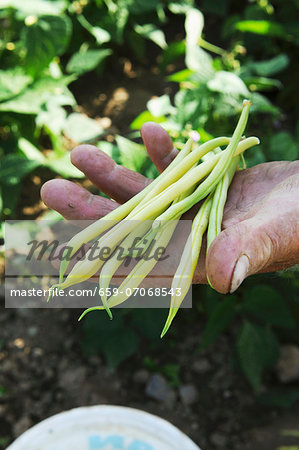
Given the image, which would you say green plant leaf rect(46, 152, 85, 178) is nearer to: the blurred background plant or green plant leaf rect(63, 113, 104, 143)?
the blurred background plant

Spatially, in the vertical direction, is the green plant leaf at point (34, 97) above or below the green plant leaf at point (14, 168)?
above

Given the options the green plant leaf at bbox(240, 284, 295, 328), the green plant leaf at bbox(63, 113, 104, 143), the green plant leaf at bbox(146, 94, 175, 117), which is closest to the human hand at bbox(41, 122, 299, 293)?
the green plant leaf at bbox(146, 94, 175, 117)

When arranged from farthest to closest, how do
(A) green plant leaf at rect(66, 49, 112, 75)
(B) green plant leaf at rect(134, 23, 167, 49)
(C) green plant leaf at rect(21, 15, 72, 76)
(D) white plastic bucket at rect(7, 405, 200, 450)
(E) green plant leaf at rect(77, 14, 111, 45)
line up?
(B) green plant leaf at rect(134, 23, 167, 49), (E) green plant leaf at rect(77, 14, 111, 45), (A) green plant leaf at rect(66, 49, 112, 75), (C) green plant leaf at rect(21, 15, 72, 76), (D) white plastic bucket at rect(7, 405, 200, 450)

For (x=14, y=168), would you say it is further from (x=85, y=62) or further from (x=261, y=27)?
(x=261, y=27)

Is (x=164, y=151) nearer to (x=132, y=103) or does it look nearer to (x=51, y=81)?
(x=51, y=81)

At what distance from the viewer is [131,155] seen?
2.30 m

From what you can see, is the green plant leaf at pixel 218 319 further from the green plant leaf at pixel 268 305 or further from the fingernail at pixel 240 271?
the fingernail at pixel 240 271

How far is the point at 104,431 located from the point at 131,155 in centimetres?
118

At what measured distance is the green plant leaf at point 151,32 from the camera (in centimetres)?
361

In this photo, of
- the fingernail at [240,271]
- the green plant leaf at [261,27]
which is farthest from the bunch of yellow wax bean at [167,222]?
the green plant leaf at [261,27]

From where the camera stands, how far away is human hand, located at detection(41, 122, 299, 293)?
50.6 inches

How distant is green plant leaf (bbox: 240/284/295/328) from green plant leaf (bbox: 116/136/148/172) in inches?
31.5

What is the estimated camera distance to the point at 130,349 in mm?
2527

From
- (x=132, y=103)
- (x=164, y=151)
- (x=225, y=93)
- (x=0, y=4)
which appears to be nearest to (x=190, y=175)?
(x=164, y=151)
